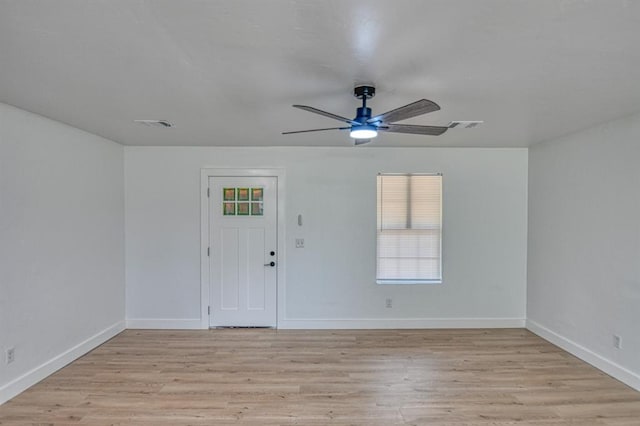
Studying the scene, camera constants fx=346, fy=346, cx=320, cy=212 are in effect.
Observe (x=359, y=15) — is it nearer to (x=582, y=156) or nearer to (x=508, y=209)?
(x=582, y=156)

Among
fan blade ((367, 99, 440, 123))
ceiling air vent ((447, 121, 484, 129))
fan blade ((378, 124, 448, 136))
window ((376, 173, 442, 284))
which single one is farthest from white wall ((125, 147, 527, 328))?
fan blade ((367, 99, 440, 123))

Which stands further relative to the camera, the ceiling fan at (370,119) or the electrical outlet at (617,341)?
the electrical outlet at (617,341)

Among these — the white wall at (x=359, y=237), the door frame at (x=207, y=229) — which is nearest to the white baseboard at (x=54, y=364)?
the white wall at (x=359, y=237)

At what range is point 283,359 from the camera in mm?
3664

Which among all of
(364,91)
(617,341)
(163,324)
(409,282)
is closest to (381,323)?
(409,282)

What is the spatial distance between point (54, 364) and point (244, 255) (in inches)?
86.5

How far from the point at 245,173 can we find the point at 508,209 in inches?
139

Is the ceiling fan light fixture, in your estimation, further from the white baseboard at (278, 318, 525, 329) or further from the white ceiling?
the white baseboard at (278, 318, 525, 329)

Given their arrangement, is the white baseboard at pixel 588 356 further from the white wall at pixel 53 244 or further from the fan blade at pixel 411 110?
the white wall at pixel 53 244

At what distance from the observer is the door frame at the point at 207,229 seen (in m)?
4.57

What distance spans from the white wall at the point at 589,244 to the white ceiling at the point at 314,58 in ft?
1.78

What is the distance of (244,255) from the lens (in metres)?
4.61

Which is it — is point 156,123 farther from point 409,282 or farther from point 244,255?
point 409,282

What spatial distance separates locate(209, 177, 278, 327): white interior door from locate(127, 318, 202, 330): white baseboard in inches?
8.7
